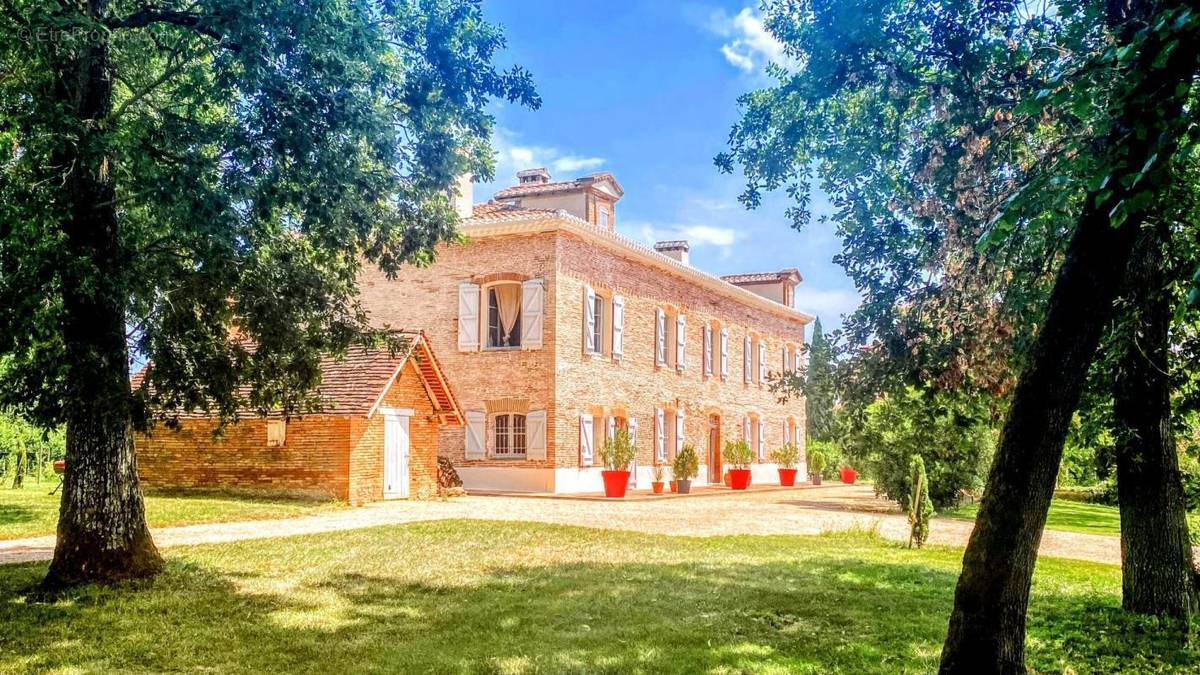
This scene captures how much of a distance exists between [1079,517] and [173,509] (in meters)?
19.9

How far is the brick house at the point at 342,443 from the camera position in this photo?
17.6 meters

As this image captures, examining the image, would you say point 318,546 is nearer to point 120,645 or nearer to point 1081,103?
point 120,645

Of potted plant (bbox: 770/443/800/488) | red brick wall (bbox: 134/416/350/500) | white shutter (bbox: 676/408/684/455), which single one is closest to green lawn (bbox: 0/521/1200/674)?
red brick wall (bbox: 134/416/350/500)

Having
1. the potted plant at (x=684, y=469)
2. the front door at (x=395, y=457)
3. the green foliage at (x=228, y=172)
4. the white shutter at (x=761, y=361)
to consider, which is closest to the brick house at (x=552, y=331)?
the potted plant at (x=684, y=469)

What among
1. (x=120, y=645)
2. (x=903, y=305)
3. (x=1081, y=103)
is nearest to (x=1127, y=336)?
(x=903, y=305)

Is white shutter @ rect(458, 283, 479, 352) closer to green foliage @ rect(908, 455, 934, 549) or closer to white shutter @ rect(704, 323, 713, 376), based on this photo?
white shutter @ rect(704, 323, 713, 376)

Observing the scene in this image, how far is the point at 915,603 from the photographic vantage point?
8094mm

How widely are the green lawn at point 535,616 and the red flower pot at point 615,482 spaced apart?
36.3 ft

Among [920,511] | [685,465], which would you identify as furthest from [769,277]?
[920,511]

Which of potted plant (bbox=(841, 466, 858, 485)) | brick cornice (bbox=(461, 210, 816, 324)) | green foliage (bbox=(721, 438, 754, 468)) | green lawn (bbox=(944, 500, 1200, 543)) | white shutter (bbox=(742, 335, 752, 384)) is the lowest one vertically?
potted plant (bbox=(841, 466, 858, 485))

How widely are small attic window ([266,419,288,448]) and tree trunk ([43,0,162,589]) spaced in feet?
30.8

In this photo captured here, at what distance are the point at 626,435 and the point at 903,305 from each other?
1436cm

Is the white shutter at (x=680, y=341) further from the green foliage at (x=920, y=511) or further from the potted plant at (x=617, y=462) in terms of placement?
the green foliage at (x=920, y=511)

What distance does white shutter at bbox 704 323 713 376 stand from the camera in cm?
3097
